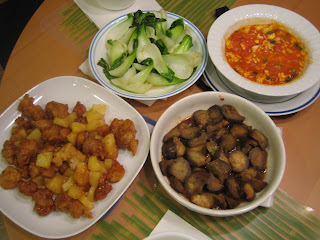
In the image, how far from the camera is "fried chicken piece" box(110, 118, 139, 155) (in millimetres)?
1835

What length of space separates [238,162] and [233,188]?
0.56 feet

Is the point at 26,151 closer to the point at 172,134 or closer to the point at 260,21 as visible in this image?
the point at 172,134

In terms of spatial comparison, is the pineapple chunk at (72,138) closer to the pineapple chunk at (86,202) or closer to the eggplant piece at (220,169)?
the pineapple chunk at (86,202)

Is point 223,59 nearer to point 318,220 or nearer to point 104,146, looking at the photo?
point 104,146

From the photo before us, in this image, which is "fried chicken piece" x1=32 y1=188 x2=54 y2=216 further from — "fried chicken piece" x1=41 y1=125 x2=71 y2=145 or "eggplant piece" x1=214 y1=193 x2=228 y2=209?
"eggplant piece" x1=214 y1=193 x2=228 y2=209

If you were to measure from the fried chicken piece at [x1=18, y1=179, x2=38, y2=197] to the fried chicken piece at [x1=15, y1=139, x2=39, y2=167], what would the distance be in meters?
0.15

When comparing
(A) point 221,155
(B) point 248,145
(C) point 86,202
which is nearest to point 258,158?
(B) point 248,145

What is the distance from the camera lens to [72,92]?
7.18 feet

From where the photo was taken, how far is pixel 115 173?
1.73 meters

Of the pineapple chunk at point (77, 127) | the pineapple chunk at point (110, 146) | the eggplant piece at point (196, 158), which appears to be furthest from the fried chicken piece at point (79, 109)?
the eggplant piece at point (196, 158)

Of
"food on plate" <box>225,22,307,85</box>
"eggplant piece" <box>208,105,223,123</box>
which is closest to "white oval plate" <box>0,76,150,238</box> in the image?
"eggplant piece" <box>208,105,223,123</box>

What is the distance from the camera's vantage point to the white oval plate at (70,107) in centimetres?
162

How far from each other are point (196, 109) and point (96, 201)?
928mm

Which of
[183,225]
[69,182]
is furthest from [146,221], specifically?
[69,182]
